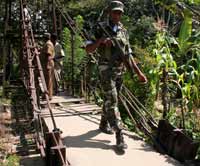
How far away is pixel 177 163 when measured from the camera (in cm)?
504

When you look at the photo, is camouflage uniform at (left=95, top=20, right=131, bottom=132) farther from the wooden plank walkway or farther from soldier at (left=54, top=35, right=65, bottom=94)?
soldier at (left=54, top=35, right=65, bottom=94)

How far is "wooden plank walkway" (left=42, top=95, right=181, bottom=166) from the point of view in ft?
16.3

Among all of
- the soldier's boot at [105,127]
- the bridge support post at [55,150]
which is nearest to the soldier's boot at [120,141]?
the soldier's boot at [105,127]

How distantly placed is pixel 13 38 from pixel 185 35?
7.07 metres

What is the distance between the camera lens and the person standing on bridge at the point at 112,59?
17.1 ft

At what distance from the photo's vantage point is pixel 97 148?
209 inches

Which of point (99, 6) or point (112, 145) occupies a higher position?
point (99, 6)

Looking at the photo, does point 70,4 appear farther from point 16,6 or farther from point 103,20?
point 103,20

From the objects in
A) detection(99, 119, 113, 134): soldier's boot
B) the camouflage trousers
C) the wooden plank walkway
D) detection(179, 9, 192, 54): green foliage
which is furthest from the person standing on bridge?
detection(179, 9, 192, 54): green foliage

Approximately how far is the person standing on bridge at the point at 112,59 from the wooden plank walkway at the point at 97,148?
0.63 ft

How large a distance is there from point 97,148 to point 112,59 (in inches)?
41.1

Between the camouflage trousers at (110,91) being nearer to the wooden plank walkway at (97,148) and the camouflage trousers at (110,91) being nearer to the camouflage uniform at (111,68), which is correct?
the camouflage uniform at (111,68)

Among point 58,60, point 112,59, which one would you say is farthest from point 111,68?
point 58,60

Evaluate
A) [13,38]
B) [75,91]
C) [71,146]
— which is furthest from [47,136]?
[13,38]
